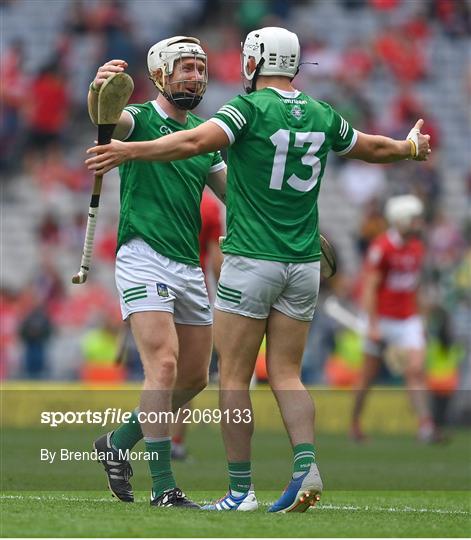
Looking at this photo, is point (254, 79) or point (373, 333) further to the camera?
point (373, 333)

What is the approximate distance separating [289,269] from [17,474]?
295cm

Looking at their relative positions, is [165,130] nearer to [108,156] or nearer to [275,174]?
[275,174]

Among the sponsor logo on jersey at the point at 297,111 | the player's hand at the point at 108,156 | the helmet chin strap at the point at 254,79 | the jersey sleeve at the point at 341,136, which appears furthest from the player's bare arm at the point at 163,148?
the jersey sleeve at the point at 341,136

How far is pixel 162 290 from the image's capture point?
685 cm

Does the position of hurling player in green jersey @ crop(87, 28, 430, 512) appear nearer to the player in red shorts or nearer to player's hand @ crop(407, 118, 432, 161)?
player's hand @ crop(407, 118, 432, 161)

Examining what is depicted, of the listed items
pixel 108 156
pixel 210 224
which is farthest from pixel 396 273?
pixel 108 156

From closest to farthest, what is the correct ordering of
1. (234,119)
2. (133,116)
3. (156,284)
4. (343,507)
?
(234,119) → (156,284) → (133,116) → (343,507)

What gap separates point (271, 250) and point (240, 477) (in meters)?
1.11

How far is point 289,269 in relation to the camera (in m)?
6.60

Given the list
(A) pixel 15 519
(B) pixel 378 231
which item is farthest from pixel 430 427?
(A) pixel 15 519

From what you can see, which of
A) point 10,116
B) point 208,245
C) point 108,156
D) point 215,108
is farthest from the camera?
point 215,108

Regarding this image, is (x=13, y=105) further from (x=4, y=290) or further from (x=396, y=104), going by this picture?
(x=396, y=104)

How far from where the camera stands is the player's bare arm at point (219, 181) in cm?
736

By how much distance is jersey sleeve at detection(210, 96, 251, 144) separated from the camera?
6363 mm
